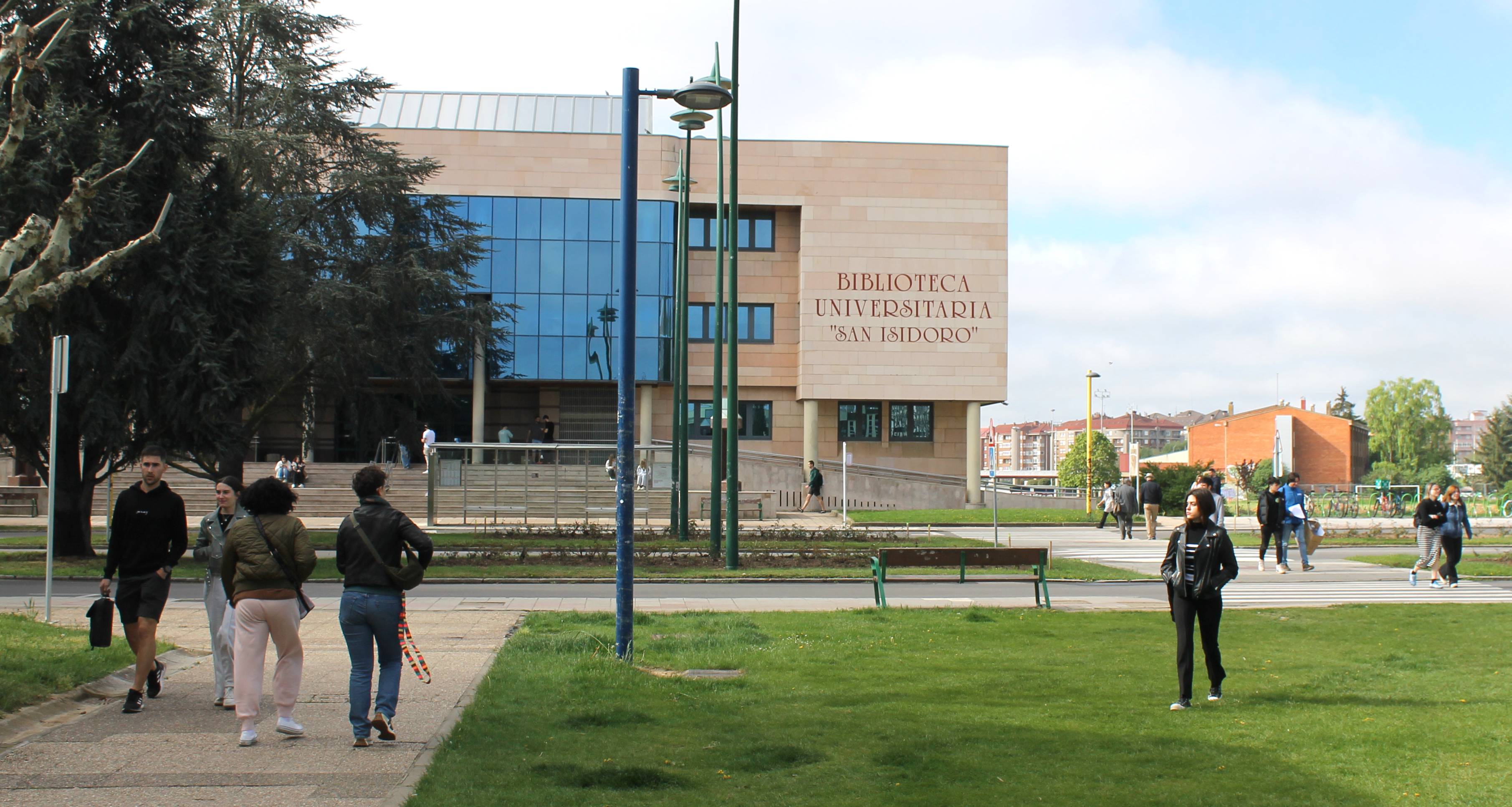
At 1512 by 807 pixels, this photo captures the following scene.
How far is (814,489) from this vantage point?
43.2m

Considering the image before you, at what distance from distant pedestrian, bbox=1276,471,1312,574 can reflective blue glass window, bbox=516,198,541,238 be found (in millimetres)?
34493

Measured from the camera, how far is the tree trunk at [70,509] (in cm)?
2144

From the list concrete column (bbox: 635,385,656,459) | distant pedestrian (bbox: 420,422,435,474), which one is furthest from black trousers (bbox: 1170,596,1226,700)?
concrete column (bbox: 635,385,656,459)

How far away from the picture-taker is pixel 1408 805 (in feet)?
18.5

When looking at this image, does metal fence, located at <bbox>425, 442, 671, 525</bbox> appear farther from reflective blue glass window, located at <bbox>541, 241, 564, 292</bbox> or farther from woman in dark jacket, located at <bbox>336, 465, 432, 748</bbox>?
woman in dark jacket, located at <bbox>336, 465, 432, 748</bbox>

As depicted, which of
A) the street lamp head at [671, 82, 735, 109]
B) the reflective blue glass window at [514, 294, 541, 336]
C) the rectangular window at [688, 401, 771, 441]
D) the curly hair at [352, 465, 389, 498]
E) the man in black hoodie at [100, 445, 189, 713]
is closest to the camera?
the curly hair at [352, 465, 389, 498]

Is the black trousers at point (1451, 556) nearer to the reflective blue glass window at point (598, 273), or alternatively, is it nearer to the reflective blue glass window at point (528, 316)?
the reflective blue glass window at point (598, 273)

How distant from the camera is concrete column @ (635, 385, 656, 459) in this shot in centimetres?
5138

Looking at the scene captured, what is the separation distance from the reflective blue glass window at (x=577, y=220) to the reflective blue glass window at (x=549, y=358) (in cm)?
412

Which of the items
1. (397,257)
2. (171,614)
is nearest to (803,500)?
(397,257)

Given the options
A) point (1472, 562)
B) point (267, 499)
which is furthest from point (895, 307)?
point (267, 499)

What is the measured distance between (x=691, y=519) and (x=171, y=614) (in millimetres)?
21905

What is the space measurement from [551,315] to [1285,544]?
33.8 m

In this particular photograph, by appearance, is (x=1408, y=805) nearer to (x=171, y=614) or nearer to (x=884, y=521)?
(x=171, y=614)
